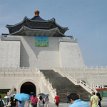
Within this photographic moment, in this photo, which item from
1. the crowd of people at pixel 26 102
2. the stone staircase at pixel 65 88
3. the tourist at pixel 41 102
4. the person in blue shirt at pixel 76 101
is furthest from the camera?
the stone staircase at pixel 65 88

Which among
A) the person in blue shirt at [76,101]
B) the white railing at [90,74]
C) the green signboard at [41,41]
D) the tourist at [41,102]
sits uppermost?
the green signboard at [41,41]

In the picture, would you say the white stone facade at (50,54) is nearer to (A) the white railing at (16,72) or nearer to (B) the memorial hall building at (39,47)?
(B) the memorial hall building at (39,47)

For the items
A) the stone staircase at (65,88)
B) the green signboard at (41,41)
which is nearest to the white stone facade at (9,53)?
the green signboard at (41,41)

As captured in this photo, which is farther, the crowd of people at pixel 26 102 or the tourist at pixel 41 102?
the tourist at pixel 41 102

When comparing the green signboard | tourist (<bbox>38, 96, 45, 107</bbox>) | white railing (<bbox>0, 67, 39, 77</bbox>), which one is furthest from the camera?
the green signboard

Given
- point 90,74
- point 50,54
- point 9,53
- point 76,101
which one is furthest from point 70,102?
point 50,54

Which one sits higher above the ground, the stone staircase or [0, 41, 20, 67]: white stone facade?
[0, 41, 20, 67]: white stone facade

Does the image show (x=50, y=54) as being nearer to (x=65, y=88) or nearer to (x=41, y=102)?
(x=65, y=88)

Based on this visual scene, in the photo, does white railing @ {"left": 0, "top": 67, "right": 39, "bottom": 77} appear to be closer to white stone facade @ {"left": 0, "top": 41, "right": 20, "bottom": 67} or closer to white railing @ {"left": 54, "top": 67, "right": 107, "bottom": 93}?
white railing @ {"left": 54, "top": 67, "right": 107, "bottom": 93}

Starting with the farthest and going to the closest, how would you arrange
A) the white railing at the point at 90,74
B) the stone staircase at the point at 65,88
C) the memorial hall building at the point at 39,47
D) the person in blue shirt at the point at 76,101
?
the memorial hall building at the point at 39,47 < the white railing at the point at 90,74 < the stone staircase at the point at 65,88 < the person in blue shirt at the point at 76,101

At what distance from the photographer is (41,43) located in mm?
42781

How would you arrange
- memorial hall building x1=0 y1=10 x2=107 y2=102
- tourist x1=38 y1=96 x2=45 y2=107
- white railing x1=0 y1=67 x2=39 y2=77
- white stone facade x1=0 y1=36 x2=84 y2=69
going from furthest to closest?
1. white stone facade x1=0 y1=36 x2=84 y2=69
2. memorial hall building x1=0 y1=10 x2=107 y2=102
3. white railing x1=0 y1=67 x2=39 y2=77
4. tourist x1=38 y1=96 x2=45 y2=107

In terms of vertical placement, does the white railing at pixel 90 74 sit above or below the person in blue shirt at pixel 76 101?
above

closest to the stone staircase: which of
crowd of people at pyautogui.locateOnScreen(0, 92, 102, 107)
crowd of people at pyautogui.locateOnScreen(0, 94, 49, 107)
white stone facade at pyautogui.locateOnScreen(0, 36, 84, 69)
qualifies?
crowd of people at pyautogui.locateOnScreen(0, 94, 49, 107)
